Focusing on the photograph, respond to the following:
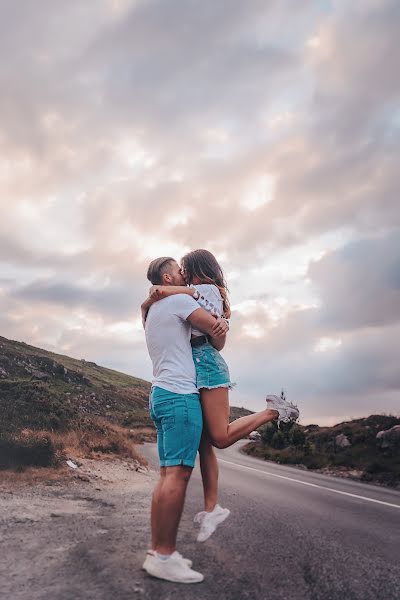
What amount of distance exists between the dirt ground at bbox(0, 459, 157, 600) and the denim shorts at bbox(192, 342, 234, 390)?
128 centimetres

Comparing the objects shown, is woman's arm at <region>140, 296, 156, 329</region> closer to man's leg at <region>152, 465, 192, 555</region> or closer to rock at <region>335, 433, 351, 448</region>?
man's leg at <region>152, 465, 192, 555</region>

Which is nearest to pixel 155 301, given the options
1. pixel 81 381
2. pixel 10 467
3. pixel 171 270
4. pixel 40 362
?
pixel 171 270

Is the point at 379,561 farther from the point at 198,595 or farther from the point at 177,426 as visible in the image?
the point at 177,426

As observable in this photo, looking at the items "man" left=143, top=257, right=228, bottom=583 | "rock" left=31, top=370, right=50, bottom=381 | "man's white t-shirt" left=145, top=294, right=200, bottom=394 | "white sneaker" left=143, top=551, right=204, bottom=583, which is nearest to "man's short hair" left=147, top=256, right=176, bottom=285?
"man" left=143, top=257, right=228, bottom=583

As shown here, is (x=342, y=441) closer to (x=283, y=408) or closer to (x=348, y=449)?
(x=348, y=449)

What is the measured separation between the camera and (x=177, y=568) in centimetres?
306

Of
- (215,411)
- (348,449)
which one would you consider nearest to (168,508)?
(215,411)

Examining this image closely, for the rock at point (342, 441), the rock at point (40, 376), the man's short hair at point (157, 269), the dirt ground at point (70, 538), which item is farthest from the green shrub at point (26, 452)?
the rock at point (40, 376)

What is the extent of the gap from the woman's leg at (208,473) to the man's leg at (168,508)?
47cm

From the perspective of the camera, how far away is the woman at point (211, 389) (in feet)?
11.6

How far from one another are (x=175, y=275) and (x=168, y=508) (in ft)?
5.53

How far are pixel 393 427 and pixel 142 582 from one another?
14848 mm

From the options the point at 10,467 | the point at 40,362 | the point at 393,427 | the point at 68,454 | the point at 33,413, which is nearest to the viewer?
the point at 10,467

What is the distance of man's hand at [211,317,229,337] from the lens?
3.58 meters
